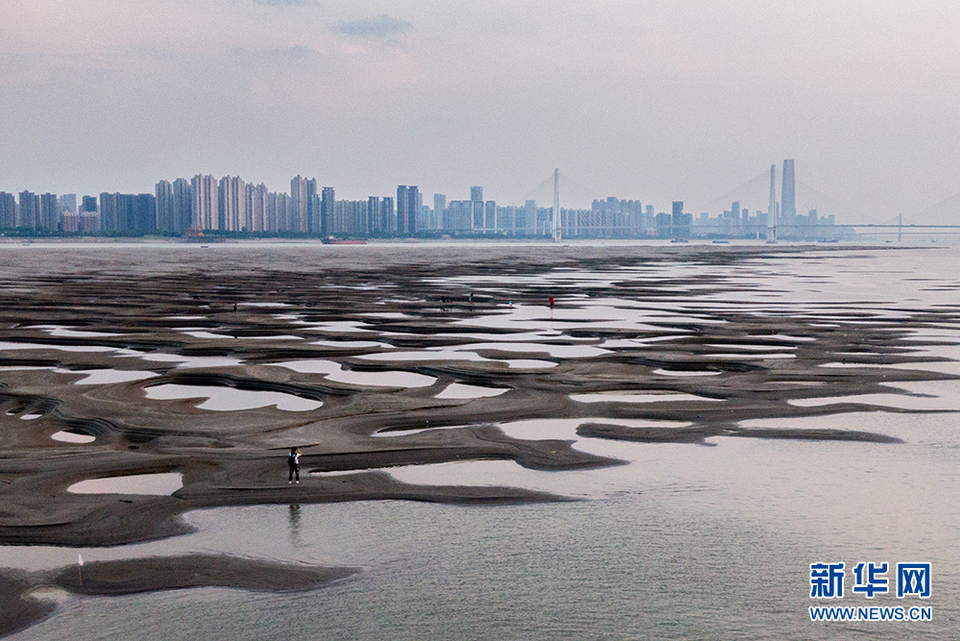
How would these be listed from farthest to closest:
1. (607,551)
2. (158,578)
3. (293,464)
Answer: (293,464) < (607,551) < (158,578)

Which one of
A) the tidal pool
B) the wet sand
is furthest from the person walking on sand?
the tidal pool

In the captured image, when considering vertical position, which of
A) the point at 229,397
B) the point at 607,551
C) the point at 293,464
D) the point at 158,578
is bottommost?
the point at 158,578

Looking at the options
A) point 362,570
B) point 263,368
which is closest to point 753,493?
point 362,570

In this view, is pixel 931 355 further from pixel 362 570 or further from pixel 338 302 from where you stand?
pixel 338 302

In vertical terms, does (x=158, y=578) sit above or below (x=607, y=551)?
below

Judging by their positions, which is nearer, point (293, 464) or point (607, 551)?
point (607, 551)

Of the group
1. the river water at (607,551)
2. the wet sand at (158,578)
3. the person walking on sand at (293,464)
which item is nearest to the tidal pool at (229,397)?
the person walking on sand at (293,464)

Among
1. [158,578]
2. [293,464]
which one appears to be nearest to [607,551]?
[293,464]

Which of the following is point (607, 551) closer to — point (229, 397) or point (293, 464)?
point (293, 464)
